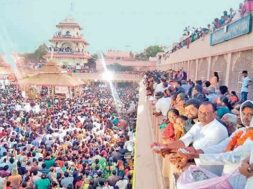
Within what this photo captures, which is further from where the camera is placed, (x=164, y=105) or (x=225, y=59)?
(x=225, y=59)

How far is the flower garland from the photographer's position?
3244 millimetres

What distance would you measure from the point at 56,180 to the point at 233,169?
711 cm

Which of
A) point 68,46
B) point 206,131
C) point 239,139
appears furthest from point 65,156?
point 68,46

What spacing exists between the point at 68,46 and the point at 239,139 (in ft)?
232

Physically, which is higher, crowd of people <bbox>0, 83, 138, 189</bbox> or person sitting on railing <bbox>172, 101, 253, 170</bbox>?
person sitting on railing <bbox>172, 101, 253, 170</bbox>

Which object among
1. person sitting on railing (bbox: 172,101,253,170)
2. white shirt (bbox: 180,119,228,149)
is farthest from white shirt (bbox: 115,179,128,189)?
person sitting on railing (bbox: 172,101,253,170)

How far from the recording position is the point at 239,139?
133 inches

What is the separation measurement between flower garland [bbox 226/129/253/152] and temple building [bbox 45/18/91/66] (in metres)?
64.7

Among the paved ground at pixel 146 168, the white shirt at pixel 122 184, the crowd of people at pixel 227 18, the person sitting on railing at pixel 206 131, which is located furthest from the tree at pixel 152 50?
the person sitting on railing at pixel 206 131

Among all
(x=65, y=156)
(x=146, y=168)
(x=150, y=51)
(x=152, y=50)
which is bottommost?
(x=65, y=156)

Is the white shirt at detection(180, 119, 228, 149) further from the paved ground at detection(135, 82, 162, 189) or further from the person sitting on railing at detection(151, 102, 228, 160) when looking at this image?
the paved ground at detection(135, 82, 162, 189)

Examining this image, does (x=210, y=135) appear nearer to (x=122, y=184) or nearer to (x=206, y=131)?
(x=206, y=131)

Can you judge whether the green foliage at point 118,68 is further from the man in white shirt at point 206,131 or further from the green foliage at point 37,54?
the man in white shirt at point 206,131

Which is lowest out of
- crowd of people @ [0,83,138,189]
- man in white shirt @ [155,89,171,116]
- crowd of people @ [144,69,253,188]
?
crowd of people @ [0,83,138,189]
